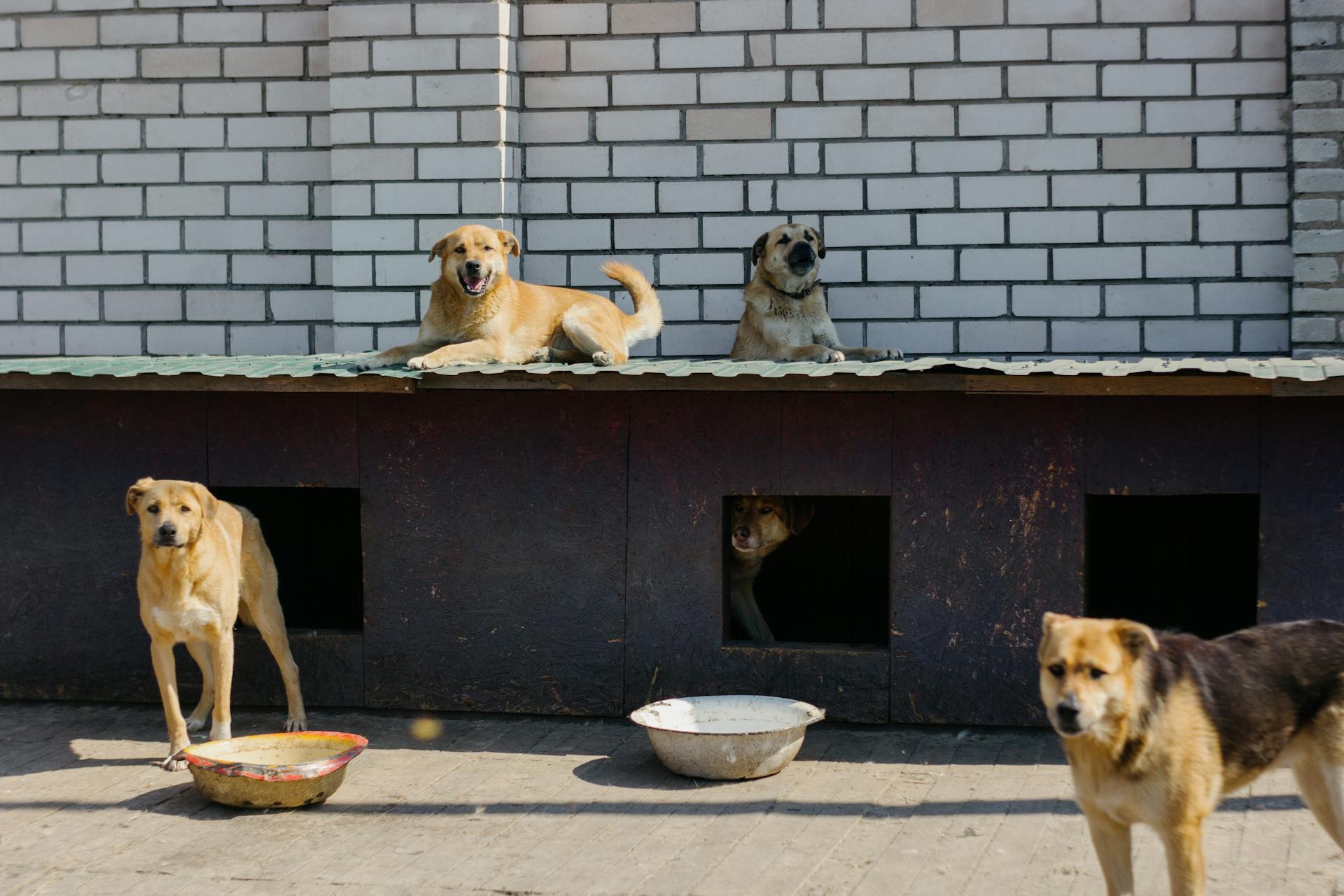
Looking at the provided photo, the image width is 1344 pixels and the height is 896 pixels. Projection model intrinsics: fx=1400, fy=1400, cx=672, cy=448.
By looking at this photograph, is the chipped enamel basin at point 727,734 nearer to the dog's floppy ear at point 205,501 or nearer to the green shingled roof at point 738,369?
the green shingled roof at point 738,369

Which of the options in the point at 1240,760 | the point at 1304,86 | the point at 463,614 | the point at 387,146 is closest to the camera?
the point at 1240,760

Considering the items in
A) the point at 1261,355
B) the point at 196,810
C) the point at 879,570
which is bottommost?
the point at 196,810

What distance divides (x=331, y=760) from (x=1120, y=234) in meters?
6.05

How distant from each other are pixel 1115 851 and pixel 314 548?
6.62 m

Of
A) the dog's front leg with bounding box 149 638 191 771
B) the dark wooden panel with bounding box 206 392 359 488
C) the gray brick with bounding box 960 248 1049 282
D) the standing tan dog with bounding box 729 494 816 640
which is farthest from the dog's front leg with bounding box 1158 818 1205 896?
the gray brick with bounding box 960 248 1049 282

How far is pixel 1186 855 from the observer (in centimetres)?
414

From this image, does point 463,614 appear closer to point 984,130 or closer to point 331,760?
point 331,760

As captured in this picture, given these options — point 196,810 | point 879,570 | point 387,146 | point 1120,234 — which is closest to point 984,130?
point 1120,234

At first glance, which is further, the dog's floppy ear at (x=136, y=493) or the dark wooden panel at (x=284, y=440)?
the dark wooden panel at (x=284, y=440)

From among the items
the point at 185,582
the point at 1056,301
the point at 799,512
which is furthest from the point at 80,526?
the point at 1056,301

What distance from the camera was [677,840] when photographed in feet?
17.9

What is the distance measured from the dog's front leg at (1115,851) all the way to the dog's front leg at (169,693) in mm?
4227

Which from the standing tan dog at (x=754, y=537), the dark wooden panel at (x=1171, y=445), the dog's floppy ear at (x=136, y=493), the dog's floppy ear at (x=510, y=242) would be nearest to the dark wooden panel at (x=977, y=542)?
the dark wooden panel at (x=1171, y=445)

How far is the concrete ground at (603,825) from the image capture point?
16.5 ft
